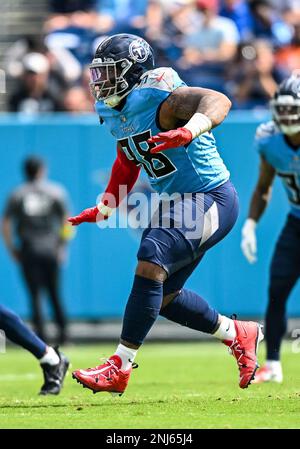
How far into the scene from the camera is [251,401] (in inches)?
224

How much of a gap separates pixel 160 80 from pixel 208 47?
7.27 m

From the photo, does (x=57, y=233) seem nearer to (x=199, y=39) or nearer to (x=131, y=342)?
(x=199, y=39)

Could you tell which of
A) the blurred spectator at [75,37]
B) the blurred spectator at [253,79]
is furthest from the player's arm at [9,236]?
the blurred spectator at [253,79]

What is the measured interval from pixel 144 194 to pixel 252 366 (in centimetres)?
566

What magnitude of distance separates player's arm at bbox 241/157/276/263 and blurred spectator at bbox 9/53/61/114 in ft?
16.8

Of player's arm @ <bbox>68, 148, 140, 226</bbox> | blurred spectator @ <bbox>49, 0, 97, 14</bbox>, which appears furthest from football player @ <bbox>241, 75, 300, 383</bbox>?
blurred spectator @ <bbox>49, 0, 97, 14</bbox>

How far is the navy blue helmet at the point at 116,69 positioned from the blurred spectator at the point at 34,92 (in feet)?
21.5

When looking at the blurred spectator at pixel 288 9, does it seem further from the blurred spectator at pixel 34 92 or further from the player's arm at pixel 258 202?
the player's arm at pixel 258 202

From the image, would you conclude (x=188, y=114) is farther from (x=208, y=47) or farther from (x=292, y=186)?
(x=208, y=47)

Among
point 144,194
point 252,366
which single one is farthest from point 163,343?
point 252,366

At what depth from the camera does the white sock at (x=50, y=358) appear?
6.34 m

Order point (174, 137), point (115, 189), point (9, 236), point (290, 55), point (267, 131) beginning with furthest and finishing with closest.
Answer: point (290, 55) → point (9, 236) → point (267, 131) → point (115, 189) → point (174, 137)

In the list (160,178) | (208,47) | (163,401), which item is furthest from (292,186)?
(208,47)

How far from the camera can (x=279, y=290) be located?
281 inches
